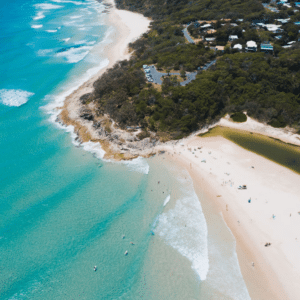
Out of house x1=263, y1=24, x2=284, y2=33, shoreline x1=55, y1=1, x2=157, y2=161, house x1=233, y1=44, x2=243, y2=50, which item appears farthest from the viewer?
house x1=263, y1=24, x2=284, y2=33

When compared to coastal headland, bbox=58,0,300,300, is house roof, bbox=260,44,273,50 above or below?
above

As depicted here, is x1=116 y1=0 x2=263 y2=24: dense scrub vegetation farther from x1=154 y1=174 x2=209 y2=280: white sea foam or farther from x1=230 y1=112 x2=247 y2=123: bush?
x1=154 y1=174 x2=209 y2=280: white sea foam

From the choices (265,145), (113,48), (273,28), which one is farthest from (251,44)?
(113,48)

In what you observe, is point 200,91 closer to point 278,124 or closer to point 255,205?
point 278,124

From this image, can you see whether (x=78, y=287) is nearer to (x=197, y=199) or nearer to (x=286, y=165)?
(x=197, y=199)

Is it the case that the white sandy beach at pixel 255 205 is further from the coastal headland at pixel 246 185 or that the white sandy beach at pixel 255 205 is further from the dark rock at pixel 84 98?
the dark rock at pixel 84 98

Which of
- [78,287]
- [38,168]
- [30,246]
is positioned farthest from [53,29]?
[78,287]

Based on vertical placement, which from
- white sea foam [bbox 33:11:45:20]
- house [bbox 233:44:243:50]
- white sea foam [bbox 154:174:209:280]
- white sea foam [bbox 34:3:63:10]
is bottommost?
white sea foam [bbox 154:174:209:280]

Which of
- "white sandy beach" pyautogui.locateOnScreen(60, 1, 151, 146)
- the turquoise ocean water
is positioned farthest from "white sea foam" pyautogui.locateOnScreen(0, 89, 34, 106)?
"white sandy beach" pyautogui.locateOnScreen(60, 1, 151, 146)
